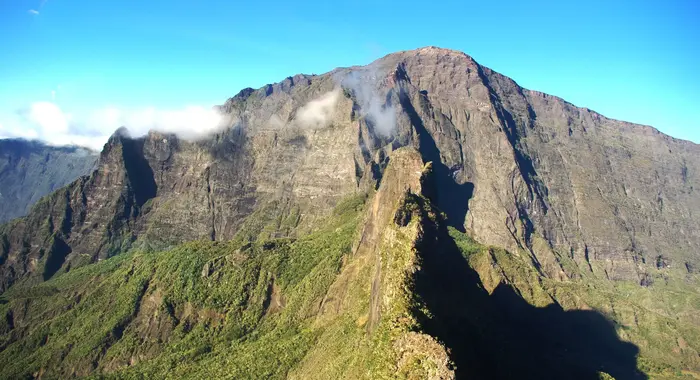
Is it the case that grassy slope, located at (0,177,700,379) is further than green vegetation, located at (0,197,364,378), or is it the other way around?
green vegetation, located at (0,197,364,378)

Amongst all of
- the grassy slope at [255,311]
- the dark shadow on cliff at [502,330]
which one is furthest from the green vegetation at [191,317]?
the dark shadow on cliff at [502,330]

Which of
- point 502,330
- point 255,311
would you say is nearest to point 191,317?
point 255,311

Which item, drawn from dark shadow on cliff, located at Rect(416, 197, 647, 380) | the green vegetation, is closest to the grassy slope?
Answer: the green vegetation

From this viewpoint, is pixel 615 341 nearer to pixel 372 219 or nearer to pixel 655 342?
pixel 655 342

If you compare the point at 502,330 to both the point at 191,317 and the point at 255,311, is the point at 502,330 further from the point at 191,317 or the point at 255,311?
the point at 191,317

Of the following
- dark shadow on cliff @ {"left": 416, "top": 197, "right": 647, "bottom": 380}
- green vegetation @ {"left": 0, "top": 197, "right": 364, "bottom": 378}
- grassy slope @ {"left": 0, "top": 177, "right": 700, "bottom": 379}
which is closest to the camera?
dark shadow on cliff @ {"left": 416, "top": 197, "right": 647, "bottom": 380}

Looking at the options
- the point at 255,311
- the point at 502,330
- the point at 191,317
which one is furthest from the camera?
the point at 191,317

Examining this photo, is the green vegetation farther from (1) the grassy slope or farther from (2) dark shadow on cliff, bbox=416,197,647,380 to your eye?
(2) dark shadow on cliff, bbox=416,197,647,380

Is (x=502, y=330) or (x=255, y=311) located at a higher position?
(x=502, y=330)
